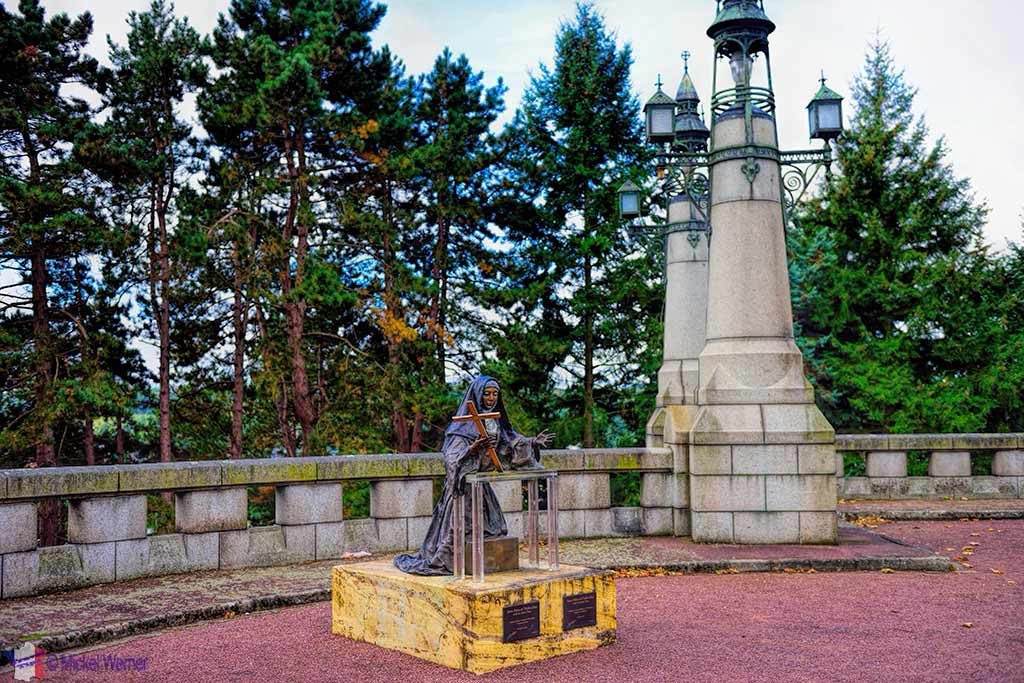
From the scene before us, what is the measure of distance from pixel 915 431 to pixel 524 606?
71.3 feet

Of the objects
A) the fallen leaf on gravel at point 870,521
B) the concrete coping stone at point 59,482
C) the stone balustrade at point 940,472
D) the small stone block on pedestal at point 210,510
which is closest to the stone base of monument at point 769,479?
the fallen leaf on gravel at point 870,521

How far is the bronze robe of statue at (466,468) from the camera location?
256 inches

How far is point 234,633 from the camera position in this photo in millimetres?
6859

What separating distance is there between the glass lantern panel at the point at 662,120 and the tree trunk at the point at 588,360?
43.1ft

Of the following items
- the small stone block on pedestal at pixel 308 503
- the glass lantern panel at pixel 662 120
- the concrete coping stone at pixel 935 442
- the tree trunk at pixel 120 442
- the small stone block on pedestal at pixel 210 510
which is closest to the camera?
the small stone block on pedestal at pixel 210 510

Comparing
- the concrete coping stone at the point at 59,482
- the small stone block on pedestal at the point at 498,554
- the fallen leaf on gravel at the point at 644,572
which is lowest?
the fallen leaf on gravel at the point at 644,572

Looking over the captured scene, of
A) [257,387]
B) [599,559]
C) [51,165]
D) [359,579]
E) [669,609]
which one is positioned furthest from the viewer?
[257,387]

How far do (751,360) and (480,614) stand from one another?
230 inches

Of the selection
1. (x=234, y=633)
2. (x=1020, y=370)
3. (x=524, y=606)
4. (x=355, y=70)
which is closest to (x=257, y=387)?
(x=355, y=70)

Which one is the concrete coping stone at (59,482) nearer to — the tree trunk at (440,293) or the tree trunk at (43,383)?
the tree trunk at (43,383)

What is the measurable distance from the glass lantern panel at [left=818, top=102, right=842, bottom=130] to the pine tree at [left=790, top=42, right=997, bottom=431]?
15574 millimetres

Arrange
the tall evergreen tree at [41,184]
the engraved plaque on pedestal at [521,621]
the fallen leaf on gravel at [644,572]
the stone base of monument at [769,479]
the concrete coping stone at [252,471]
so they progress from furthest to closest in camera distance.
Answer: the tall evergreen tree at [41,184] → the stone base of monument at [769,479] → the fallen leaf on gravel at [644,572] → the concrete coping stone at [252,471] → the engraved plaque on pedestal at [521,621]

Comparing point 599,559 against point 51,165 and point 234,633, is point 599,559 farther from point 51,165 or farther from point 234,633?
point 51,165

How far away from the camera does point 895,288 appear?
83.8 feet
